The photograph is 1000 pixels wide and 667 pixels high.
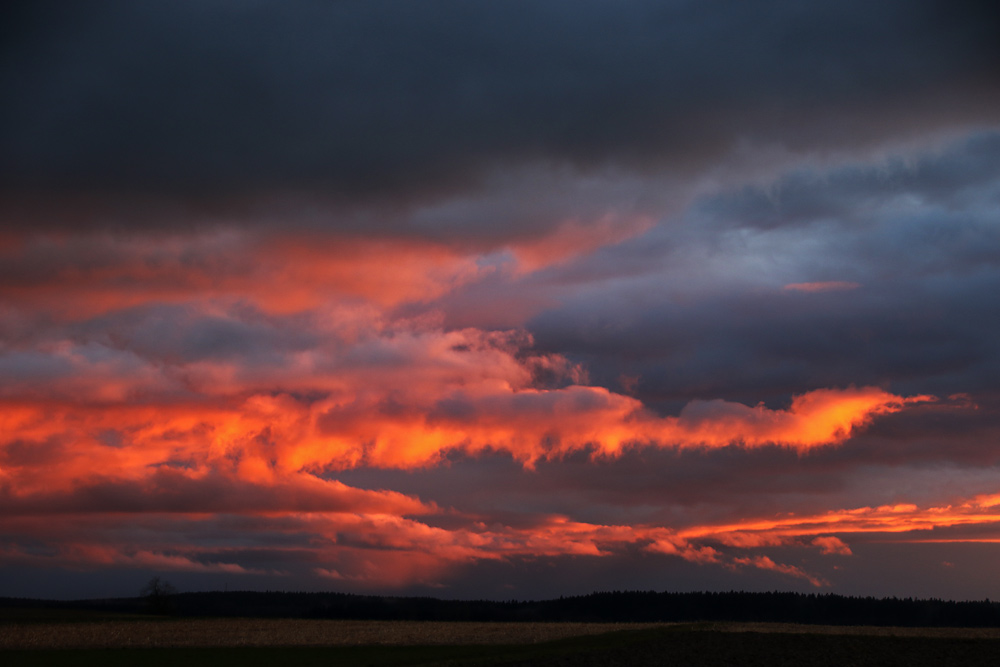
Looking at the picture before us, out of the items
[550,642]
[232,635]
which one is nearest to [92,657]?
[232,635]

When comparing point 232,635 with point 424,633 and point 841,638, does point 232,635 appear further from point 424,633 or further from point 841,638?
point 841,638

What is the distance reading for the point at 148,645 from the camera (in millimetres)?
81688

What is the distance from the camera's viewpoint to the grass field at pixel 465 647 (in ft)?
220

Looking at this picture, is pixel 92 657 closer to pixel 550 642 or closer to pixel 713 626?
pixel 550 642

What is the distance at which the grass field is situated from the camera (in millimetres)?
66938

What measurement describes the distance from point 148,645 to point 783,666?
191ft

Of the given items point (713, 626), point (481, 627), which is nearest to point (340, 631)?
point (481, 627)

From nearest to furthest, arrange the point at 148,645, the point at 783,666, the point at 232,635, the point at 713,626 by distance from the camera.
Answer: the point at 783,666 < the point at 148,645 < the point at 232,635 < the point at 713,626

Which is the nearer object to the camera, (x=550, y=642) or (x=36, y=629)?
(x=550, y=642)

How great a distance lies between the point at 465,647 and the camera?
79688mm

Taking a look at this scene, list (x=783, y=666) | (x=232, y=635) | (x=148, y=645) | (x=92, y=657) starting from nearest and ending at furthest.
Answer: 1. (x=783, y=666)
2. (x=92, y=657)
3. (x=148, y=645)
4. (x=232, y=635)

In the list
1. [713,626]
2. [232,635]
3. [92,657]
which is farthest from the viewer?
[713,626]

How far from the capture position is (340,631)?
98.8 m

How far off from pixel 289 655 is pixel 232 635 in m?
21.2
